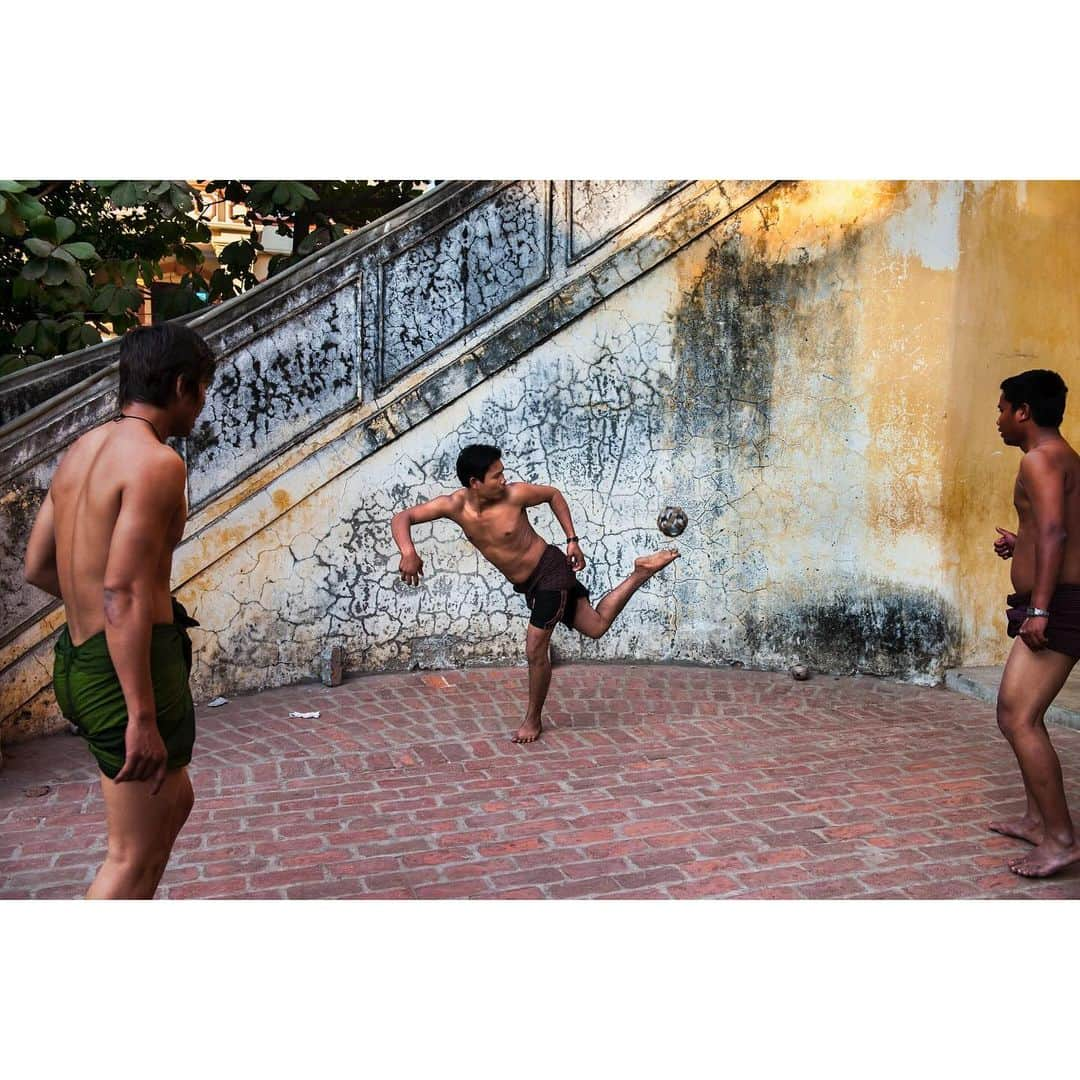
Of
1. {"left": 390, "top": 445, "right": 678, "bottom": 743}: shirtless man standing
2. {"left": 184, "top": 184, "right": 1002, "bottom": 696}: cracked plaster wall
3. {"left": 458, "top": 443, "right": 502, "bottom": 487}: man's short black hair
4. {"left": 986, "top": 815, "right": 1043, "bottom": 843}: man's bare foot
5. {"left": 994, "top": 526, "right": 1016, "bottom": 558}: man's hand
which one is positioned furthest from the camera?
{"left": 184, "top": 184, "right": 1002, "bottom": 696}: cracked plaster wall

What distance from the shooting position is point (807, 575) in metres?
8.22

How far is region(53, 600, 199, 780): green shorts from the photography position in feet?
11.0

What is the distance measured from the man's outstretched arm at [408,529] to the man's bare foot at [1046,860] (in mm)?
3237

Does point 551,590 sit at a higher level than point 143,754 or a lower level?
lower

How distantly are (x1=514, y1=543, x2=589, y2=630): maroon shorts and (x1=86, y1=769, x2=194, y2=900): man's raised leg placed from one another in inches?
132

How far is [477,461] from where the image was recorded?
246 inches

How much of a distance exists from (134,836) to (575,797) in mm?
2678

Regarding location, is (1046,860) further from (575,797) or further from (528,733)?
(528,733)

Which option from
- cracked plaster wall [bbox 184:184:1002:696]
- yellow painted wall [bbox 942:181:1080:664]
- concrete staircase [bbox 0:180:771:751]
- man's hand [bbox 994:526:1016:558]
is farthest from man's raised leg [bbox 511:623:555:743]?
yellow painted wall [bbox 942:181:1080:664]

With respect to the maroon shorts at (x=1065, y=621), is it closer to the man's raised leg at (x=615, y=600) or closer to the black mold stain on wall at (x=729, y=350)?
the man's raised leg at (x=615, y=600)

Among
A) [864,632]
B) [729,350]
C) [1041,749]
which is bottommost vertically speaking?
[864,632]

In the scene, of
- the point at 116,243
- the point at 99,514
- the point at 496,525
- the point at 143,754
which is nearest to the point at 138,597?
the point at 99,514

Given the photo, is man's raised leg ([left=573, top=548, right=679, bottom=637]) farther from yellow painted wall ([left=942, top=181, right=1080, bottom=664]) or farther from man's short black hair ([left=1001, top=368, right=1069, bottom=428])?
yellow painted wall ([left=942, top=181, right=1080, bottom=664])

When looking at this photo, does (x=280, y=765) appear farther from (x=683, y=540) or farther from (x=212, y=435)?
(x=683, y=540)
